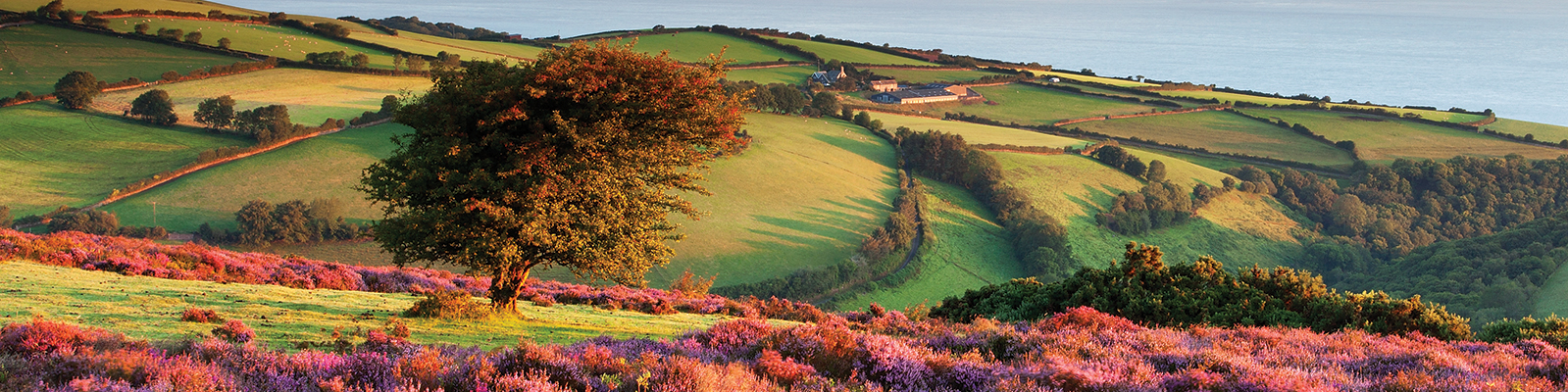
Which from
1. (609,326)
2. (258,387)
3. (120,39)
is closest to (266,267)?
(609,326)

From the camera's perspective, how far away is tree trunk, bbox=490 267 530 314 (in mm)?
18047

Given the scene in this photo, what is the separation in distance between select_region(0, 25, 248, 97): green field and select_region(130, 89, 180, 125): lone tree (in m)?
10.1

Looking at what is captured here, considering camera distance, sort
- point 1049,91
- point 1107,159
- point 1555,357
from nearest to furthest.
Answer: point 1555,357, point 1107,159, point 1049,91

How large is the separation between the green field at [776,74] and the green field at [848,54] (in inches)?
419

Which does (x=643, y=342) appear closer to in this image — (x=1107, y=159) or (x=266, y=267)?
(x=266, y=267)

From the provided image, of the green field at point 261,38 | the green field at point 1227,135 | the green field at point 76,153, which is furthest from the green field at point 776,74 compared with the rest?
the green field at point 76,153

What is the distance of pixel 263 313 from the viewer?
16109 millimetres

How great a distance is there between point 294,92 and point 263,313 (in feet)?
211

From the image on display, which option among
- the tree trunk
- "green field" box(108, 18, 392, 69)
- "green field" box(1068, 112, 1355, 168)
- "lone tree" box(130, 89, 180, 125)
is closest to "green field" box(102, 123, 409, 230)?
"lone tree" box(130, 89, 180, 125)

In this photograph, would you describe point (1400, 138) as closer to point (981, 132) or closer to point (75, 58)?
point (981, 132)

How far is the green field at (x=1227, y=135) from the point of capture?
330 feet

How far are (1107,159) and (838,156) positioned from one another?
1189 inches

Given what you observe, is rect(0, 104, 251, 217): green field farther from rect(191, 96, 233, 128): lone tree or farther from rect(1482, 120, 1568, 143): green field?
rect(1482, 120, 1568, 143): green field

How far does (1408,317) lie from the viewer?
1703cm
